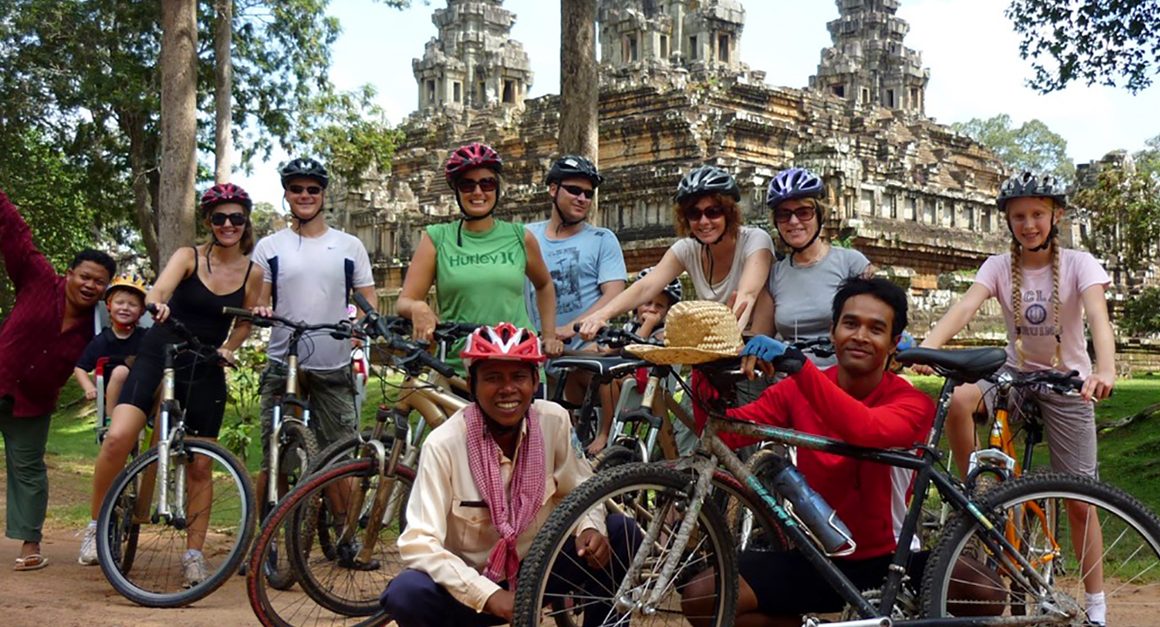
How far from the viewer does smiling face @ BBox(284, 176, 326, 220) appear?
6828 millimetres

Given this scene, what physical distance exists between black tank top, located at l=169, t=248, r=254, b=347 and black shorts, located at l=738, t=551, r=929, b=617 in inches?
142

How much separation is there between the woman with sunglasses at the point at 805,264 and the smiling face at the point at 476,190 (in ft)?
4.32

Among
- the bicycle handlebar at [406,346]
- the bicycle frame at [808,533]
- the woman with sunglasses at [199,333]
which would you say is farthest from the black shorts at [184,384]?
the bicycle frame at [808,533]

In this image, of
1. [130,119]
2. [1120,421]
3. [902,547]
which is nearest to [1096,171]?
[1120,421]

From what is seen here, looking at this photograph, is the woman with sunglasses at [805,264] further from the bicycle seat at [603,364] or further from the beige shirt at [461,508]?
the beige shirt at [461,508]

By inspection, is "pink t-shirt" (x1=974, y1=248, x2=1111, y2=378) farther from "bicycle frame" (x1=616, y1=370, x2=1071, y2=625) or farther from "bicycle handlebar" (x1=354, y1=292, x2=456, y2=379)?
"bicycle handlebar" (x1=354, y1=292, x2=456, y2=379)

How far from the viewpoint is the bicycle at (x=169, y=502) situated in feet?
19.9

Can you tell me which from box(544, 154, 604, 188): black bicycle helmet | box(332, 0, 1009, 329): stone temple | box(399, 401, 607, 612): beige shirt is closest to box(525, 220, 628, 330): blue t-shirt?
box(544, 154, 604, 188): black bicycle helmet

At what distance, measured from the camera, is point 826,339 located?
5457mm

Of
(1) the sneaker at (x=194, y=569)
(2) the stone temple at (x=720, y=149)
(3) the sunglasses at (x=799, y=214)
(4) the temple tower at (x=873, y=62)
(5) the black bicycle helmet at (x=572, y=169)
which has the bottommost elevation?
(1) the sneaker at (x=194, y=569)

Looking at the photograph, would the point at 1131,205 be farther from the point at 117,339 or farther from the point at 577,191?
the point at 117,339

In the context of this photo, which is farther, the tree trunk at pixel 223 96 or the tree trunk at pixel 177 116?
the tree trunk at pixel 223 96

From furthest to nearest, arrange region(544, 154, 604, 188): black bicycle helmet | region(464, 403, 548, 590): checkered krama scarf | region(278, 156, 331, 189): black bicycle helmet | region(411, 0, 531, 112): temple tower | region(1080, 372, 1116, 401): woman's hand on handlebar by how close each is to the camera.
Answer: region(411, 0, 531, 112): temple tower < region(278, 156, 331, 189): black bicycle helmet < region(544, 154, 604, 188): black bicycle helmet < region(1080, 372, 1116, 401): woman's hand on handlebar < region(464, 403, 548, 590): checkered krama scarf

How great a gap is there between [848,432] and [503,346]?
3.90ft
